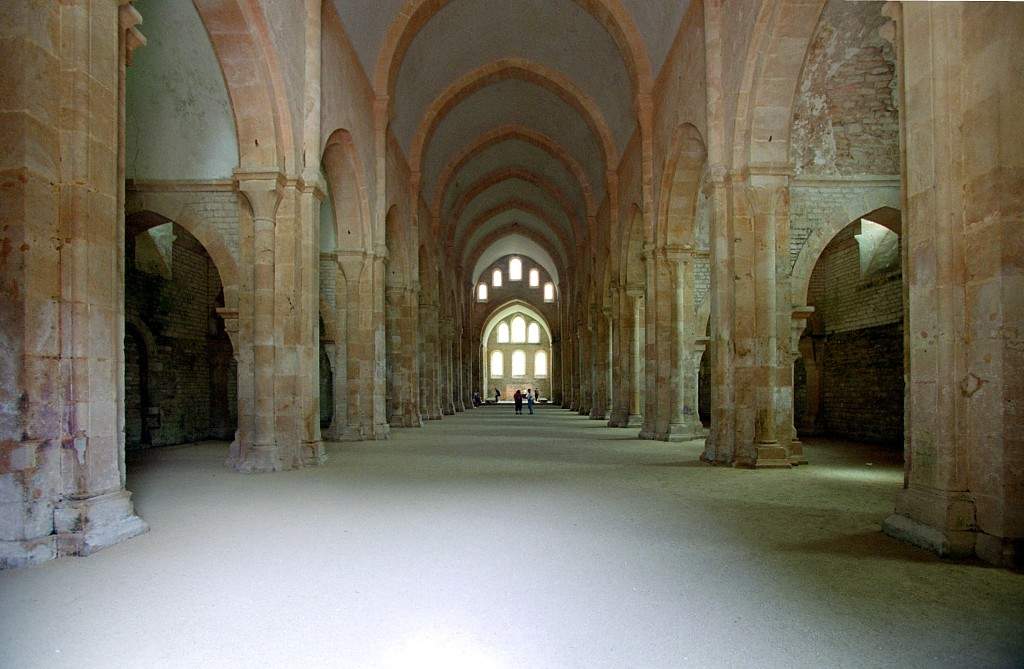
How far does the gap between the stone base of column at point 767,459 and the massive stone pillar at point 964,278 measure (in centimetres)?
462

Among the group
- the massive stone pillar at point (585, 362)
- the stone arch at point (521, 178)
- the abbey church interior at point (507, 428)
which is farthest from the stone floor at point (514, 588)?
the stone arch at point (521, 178)

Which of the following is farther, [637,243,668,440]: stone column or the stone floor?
[637,243,668,440]: stone column

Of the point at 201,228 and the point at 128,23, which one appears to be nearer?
the point at 128,23

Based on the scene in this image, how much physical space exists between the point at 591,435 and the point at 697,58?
923 centimetres

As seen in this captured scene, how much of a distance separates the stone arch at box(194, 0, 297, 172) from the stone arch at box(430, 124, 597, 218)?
16.7 metres

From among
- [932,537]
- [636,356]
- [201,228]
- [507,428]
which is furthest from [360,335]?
[932,537]

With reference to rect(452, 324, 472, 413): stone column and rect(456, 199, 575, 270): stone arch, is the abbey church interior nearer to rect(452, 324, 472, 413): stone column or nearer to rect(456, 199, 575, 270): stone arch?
rect(452, 324, 472, 413): stone column

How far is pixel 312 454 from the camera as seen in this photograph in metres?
10.8

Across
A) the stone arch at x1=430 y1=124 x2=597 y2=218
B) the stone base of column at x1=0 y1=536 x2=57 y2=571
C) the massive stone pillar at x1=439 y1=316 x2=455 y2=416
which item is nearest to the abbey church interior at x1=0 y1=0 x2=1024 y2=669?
the stone base of column at x1=0 y1=536 x2=57 y2=571

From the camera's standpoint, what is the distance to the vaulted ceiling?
52.2 ft

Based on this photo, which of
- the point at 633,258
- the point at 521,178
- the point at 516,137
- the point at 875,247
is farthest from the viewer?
the point at 521,178

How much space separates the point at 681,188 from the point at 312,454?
9169 mm

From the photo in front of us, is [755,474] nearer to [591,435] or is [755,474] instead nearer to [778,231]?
[778,231]

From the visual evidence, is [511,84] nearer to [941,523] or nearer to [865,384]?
[865,384]
